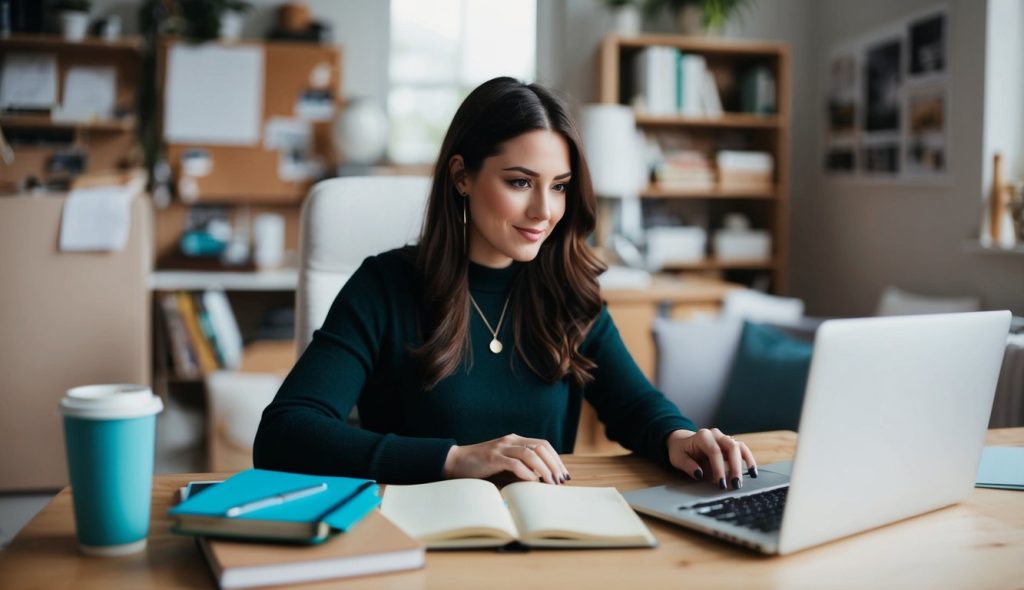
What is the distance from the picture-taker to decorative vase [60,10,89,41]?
3.77 metres

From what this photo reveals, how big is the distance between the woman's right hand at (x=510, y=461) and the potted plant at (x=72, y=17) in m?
3.42

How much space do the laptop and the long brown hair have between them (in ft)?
1.48

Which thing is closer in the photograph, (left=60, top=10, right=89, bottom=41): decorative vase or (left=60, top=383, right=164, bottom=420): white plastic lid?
(left=60, top=383, right=164, bottom=420): white plastic lid

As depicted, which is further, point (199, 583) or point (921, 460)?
point (921, 460)

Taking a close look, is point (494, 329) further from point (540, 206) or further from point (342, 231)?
point (342, 231)

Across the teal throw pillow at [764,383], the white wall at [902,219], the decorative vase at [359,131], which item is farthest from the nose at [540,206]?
the decorative vase at [359,131]

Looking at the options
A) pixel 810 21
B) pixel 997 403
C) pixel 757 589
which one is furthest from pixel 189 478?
pixel 810 21

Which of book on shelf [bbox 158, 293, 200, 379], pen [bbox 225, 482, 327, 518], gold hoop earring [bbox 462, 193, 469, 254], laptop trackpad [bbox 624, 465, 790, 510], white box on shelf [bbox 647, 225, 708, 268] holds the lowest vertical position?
book on shelf [bbox 158, 293, 200, 379]

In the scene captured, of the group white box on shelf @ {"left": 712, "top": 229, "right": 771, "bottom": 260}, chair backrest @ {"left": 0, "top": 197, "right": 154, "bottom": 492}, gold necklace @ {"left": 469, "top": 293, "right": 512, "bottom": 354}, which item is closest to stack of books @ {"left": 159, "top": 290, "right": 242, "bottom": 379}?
chair backrest @ {"left": 0, "top": 197, "right": 154, "bottom": 492}

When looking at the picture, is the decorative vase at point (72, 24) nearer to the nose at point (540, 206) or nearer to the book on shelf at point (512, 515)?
the nose at point (540, 206)

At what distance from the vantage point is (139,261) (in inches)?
128

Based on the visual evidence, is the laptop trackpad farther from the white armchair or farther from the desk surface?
the white armchair

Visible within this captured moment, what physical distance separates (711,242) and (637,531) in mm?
3643

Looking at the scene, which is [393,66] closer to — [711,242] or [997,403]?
[711,242]
